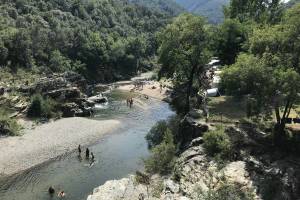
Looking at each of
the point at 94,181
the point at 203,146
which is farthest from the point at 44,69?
the point at 203,146

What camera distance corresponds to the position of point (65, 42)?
123 meters

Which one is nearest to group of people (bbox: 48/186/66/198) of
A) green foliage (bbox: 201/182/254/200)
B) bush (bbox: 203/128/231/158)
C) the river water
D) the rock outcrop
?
the river water

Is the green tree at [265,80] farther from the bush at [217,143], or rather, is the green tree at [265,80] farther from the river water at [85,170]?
the river water at [85,170]

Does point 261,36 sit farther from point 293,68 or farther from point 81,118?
point 81,118

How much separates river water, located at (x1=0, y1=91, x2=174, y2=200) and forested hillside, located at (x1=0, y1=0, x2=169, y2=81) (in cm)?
4283

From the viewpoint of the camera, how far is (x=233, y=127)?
42.3 meters

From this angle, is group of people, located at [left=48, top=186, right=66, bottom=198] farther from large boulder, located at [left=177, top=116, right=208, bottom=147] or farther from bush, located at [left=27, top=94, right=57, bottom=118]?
bush, located at [left=27, top=94, right=57, bottom=118]

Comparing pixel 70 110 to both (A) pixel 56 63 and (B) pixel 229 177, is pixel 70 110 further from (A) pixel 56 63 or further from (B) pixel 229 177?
(B) pixel 229 177

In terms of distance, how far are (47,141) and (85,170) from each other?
42.6 ft

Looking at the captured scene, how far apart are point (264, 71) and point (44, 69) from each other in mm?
76343

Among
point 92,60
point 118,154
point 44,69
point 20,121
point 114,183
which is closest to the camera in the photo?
point 114,183

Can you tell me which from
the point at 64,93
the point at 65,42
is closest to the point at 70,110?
the point at 64,93

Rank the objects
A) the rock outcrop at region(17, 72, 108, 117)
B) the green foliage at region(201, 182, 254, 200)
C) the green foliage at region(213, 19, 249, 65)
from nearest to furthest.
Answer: the green foliage at region(201, 182, 254, 200) < the green foliage at region(213, 19, 249, 65) < the rock outcrop at region(17, 72, 108, 117)

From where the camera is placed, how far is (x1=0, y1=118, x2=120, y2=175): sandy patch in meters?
51.8
